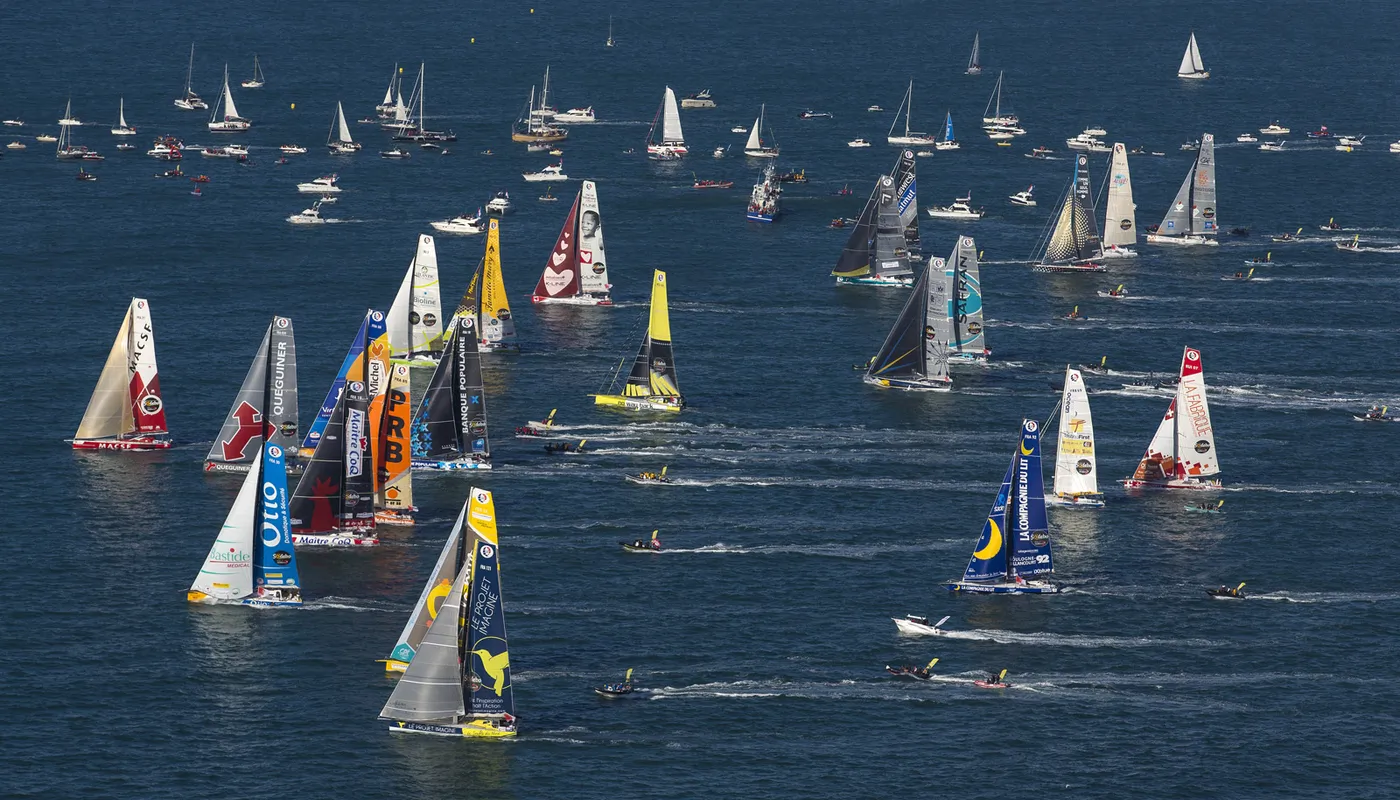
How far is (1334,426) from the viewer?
178 metres

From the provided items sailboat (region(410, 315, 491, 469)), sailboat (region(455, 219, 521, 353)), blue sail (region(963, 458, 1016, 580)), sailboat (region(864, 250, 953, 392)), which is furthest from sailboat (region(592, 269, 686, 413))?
blue sail (region(963, 458, 1016, 580))

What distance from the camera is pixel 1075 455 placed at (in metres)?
156

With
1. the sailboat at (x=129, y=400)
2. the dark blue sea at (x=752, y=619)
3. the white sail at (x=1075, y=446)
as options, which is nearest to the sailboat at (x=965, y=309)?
the dark blue sea at (x=752, y=619)

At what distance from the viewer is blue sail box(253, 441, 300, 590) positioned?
5226 inches

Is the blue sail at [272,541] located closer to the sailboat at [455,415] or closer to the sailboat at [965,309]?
the sailboat at [455,415]

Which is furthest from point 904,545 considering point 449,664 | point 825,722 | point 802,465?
point 449,664

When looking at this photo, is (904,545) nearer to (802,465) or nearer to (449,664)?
(802,465)

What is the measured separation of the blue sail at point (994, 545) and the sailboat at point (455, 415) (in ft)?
133

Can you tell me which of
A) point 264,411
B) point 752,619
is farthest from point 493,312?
point 752,619

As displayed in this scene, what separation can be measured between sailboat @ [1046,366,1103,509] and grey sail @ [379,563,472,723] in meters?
55.9

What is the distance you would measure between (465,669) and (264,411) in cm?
4791

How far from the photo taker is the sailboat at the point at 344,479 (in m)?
144

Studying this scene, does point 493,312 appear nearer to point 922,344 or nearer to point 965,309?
point 922,344

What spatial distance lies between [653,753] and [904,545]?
3706 centimetres
